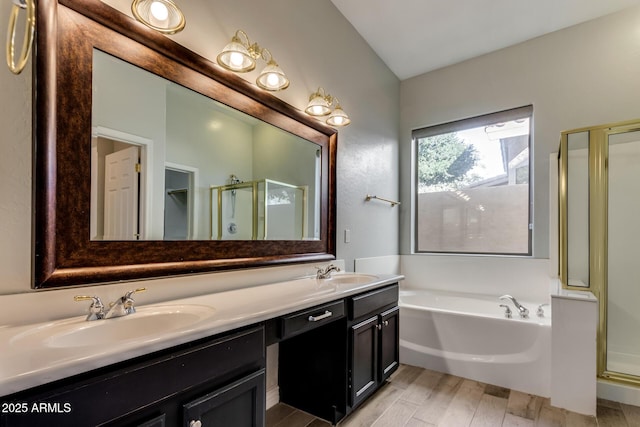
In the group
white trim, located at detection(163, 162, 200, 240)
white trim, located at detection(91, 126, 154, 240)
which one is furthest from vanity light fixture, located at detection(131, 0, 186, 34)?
white trim, located at detection(163, 162, 200, 240)

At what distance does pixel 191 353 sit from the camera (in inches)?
37.4

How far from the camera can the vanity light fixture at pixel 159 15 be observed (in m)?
1.27

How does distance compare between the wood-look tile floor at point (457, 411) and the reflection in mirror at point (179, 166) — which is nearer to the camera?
the reflection in mirror at point (179, 166)

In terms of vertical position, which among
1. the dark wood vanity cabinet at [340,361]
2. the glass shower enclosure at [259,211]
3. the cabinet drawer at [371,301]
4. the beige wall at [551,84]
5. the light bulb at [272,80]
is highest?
the beige wall at [551,84]

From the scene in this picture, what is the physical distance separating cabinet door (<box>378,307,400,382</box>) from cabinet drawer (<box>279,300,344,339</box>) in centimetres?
54

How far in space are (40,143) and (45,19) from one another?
1.36 ft

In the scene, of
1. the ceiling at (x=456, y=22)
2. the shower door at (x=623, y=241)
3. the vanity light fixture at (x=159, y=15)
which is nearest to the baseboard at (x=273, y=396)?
the vanity light fixture at (x=159, y=15)

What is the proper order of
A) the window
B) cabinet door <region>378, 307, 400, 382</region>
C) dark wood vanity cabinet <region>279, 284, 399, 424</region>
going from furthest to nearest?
the window, cabinet door <region>378, 307, 400, 382</region>, dark wood vanity cabinet <region>279, 284, 399, 424</region>

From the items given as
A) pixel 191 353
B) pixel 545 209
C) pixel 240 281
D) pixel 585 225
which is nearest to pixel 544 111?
pixel 545 209

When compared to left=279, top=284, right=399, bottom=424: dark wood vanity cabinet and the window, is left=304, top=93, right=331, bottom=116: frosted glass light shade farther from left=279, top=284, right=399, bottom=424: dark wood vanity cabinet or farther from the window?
the window

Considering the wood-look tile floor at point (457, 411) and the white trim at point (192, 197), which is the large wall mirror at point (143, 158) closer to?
the white trim at point (192, 197)

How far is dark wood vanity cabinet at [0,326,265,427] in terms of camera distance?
69 cm

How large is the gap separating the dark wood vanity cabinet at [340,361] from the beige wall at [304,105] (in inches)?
19.2

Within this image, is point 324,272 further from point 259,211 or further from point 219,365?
point 219,365
